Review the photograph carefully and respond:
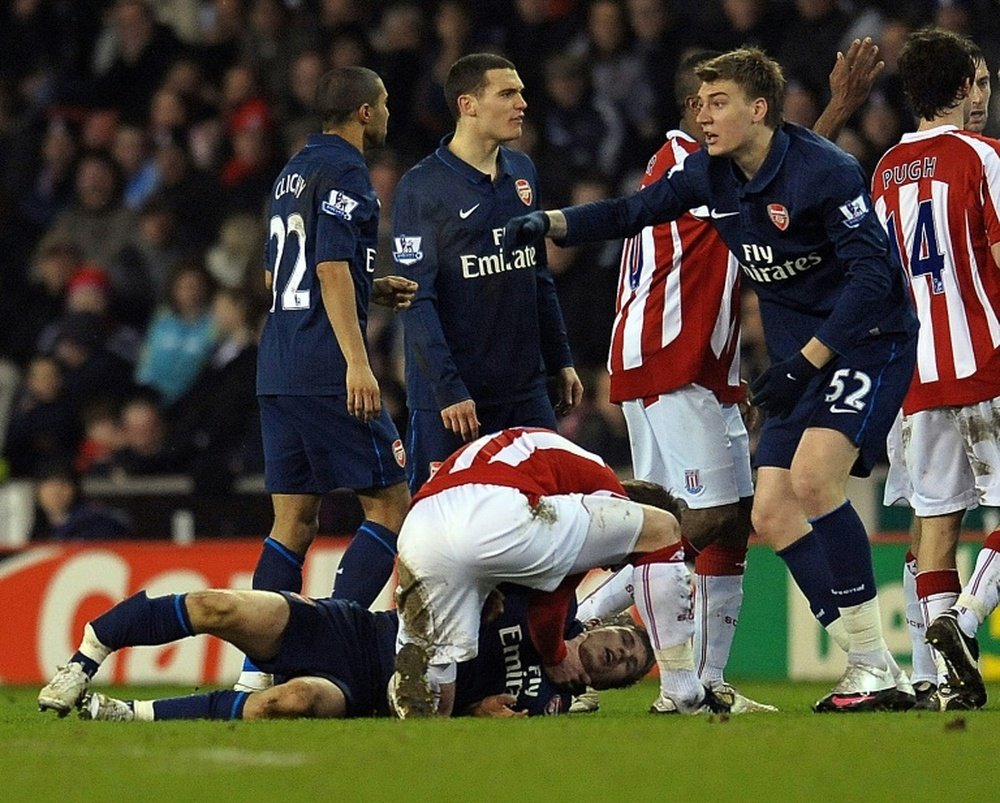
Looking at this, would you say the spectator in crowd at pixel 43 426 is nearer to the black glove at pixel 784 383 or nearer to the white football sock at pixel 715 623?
the white football sock at pixel 715 623

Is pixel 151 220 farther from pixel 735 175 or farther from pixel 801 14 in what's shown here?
pixel 735 175

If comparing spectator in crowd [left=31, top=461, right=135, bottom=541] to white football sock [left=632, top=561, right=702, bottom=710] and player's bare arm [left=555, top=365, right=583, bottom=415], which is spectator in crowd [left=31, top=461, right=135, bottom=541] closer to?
player's bare arm [left=555, top=365, right=583, bottom=415]

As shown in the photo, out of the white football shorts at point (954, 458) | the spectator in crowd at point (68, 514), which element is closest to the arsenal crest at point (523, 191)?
the white football shorts at point (954, 458)

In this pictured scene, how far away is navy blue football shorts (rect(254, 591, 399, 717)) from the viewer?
6344 mm

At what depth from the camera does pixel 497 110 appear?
7.61 meters

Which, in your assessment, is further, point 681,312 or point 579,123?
point 579,123

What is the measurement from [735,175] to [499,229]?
1199mm

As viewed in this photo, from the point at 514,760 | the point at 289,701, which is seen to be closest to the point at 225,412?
the point at 289,701

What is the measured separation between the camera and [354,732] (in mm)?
5660

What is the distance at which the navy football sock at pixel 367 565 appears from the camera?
736 cm

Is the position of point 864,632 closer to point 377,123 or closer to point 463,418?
point 463,418

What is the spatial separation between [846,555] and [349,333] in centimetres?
199

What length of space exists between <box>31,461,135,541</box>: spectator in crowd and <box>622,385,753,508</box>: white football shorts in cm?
533

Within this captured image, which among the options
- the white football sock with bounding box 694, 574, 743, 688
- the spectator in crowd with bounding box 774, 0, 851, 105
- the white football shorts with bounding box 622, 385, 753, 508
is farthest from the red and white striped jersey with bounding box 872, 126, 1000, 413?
the spectator in crowd with bounding box 774, 0, 851, 105
